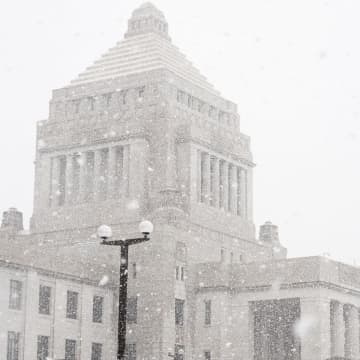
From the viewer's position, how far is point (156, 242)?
2785 inches

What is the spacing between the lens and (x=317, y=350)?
6706 centimetres

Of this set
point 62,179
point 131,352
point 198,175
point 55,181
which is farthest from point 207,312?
point 62,179

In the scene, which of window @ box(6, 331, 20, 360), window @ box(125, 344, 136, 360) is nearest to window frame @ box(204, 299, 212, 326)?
window @ box(125, 344, 136, 360)

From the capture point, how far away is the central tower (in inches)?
2815

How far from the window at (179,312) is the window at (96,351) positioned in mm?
6041

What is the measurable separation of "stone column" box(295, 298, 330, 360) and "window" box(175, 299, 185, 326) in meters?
8.92

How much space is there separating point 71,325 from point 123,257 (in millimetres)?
36444

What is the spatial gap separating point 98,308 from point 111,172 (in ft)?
43.2

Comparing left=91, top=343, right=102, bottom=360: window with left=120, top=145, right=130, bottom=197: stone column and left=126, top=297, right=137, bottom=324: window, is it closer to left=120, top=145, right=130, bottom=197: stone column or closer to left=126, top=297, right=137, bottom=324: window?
left=126, top=297, right=137, bottom=324: window

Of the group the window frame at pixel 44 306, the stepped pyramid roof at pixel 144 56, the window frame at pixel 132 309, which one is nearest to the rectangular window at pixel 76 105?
the stepped pyramid roof at pixel 144 56

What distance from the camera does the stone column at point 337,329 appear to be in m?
69.7

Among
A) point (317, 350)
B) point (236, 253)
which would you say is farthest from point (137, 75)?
point (317, 350)

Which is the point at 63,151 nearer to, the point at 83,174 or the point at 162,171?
the point at 83,174

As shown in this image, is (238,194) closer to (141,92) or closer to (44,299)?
(141,92)
